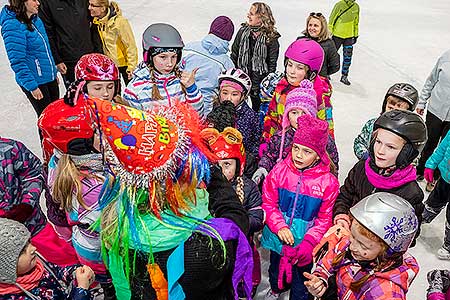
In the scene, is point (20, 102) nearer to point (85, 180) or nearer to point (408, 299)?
point (85, 180)

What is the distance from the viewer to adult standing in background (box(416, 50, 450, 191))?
13.2 feet

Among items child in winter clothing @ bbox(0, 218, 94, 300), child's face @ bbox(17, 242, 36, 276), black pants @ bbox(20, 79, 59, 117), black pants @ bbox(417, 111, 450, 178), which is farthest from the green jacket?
child's face @ bbox(17, 242, 36, 276)

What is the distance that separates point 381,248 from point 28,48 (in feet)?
12.0

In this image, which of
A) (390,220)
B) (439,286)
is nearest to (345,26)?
(439,286)

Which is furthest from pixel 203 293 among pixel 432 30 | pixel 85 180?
pixel 432 30

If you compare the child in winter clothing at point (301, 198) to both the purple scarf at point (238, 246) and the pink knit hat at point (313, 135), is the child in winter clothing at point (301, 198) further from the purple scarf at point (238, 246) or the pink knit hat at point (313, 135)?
the purple scarf at point (238, 246)

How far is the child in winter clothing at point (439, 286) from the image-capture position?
2252mm

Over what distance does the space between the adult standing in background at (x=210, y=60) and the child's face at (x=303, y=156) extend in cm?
148

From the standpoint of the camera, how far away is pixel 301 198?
2.67 m

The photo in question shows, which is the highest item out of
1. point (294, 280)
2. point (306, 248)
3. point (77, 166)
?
point (77, 166)

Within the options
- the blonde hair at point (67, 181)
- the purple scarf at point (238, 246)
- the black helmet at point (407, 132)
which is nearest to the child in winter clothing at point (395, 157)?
the black helmet at point (407, 132)

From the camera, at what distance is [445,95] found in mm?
4023

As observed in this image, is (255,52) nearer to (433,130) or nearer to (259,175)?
(433,130)

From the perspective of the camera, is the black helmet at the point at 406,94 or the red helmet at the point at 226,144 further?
the black helmet at the point at 406,94
